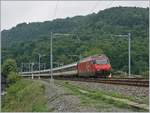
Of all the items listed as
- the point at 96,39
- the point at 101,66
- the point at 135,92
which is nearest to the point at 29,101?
the point at 135,92

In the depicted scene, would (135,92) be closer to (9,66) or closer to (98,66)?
(98,66)

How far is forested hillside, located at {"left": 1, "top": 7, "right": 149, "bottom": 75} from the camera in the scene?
66.2 metres

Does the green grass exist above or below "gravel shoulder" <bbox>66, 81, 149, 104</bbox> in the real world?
below

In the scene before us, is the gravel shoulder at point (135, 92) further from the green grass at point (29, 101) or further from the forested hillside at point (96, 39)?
the forested hillside at point (96, 39)

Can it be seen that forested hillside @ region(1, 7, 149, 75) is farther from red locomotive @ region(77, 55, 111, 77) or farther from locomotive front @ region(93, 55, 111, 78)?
locomotive front @ region(93, 55, 111, 78)

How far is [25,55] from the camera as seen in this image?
384ft

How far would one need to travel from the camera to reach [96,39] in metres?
70.2

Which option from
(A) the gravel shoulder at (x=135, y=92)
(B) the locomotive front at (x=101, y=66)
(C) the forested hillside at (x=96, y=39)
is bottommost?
(A) the gravel shoulder at (x=135, y=92)

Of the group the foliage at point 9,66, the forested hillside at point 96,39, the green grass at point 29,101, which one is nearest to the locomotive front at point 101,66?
the forested hillside at point 96,39

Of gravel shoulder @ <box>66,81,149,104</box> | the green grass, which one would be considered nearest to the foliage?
the green grass

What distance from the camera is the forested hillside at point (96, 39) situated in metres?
66.2

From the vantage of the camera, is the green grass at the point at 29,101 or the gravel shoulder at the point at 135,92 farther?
the green grass at the point at 29,101

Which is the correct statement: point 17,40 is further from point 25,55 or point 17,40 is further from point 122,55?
point 122,55

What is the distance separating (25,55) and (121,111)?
104402mm
